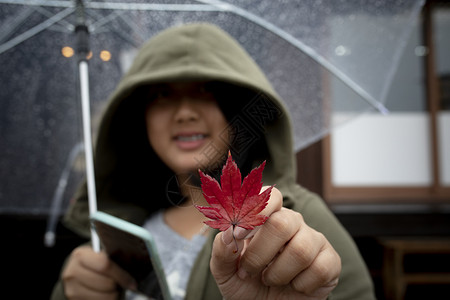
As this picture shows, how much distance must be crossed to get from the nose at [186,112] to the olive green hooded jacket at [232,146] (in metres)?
0.06

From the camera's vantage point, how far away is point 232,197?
28 centimetres

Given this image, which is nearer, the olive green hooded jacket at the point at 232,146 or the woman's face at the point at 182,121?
the olive green hooded jacket at the point at 232,146

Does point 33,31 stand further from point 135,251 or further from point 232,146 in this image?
point 232,146

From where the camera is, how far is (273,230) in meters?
0.33

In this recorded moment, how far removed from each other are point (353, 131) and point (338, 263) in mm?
2458

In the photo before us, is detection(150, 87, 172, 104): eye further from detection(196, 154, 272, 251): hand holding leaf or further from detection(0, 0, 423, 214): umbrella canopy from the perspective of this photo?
detection(196, 154, 272, 251): hand holding leaf

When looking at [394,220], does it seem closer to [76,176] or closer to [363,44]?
[363,44]

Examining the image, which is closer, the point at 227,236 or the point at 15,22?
the point at 227,236

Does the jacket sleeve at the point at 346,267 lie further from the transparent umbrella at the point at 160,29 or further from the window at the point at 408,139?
the window at the point at 408,139

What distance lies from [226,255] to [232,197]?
7 centimetres

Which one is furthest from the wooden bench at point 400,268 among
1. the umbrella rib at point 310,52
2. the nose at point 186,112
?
the nose at point 186,112

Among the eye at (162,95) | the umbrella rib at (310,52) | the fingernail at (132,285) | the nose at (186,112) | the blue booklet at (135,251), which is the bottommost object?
the fingernail at (132,285)

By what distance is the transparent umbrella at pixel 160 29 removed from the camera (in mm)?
839

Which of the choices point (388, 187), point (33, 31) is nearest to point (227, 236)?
point (33, 31)
